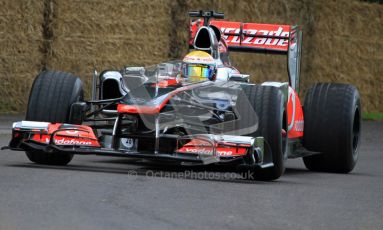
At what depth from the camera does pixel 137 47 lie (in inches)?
741

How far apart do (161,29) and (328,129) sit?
795 centimetres

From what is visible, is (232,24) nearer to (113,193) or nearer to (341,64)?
(113,193)

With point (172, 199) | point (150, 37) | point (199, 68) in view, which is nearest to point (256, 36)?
point (199, 68)

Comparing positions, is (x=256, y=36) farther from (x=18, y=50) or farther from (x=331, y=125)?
(x=18, y=50)

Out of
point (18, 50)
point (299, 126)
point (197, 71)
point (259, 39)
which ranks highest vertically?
point (259, 39)

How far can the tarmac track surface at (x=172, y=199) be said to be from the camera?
22.5 feet

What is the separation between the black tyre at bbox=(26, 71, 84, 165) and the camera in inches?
415

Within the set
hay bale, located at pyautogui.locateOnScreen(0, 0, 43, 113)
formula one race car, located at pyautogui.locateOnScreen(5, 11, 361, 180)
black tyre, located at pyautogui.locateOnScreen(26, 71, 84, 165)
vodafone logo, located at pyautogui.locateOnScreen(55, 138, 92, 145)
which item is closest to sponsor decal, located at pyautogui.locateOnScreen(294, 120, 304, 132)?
formula one race car, located at pyautogui.locateOnScreen(5, 11, 361, 180)

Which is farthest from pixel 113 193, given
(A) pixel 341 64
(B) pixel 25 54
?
(A) pixel 341 64

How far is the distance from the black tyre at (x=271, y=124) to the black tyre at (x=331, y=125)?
1588 mm

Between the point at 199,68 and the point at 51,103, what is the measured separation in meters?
1.62

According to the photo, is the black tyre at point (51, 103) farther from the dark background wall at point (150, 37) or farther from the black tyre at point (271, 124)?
the dark background wall at point (150, 37)

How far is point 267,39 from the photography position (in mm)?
12898

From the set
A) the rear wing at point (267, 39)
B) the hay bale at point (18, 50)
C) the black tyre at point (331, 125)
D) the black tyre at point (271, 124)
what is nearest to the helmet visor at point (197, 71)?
the black tyre at point (331, 125)
